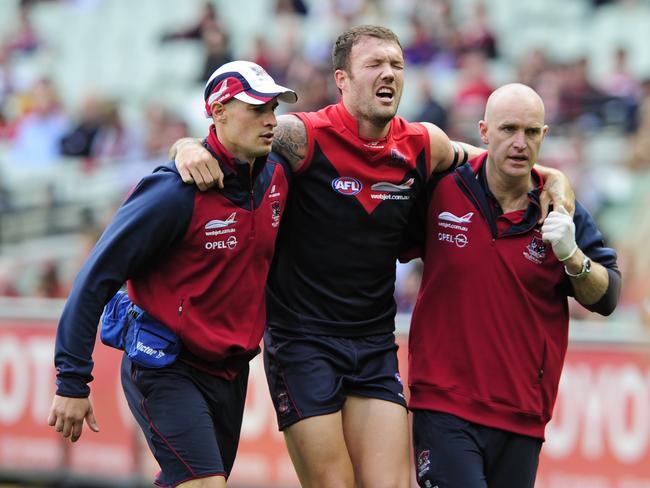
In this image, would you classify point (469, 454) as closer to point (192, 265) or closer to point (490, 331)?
point (490, 331)

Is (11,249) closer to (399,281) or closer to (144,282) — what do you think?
(399,281)

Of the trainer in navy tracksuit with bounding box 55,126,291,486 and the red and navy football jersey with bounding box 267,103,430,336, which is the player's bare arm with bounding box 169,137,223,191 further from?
the red and navy football jersey with bounding box 267,103,430,336

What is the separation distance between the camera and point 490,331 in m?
6.35

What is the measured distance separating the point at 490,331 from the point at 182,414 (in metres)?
1.58

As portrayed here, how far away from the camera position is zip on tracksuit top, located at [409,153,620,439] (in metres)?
6.35

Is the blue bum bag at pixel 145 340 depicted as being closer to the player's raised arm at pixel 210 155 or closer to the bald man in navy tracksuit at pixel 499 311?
the player's raised arm at pixel 210 155

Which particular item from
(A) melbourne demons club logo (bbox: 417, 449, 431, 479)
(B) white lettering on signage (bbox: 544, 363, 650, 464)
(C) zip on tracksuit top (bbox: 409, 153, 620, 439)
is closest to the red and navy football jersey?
(C) zip on tracksuit top (bbox: 409, 153, 620, 439)

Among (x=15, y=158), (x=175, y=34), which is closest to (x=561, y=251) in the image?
(x=15, y=158)

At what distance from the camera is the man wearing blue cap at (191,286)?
19.0ft

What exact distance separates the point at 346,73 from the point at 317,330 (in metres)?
1.29

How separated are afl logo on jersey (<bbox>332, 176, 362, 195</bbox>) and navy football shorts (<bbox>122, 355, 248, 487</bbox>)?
1.02 metres

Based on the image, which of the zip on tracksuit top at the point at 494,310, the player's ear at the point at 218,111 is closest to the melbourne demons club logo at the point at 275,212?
the player's ear at the point at 218,111

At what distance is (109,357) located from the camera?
10.5m

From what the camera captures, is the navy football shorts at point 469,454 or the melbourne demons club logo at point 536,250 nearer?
the navy football shorts at point 469,454
